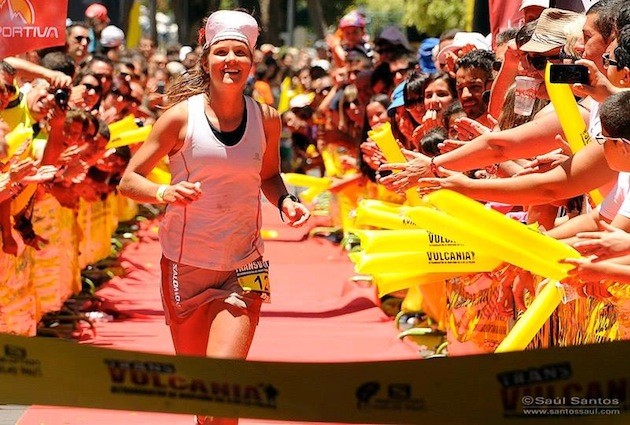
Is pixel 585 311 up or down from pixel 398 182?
down

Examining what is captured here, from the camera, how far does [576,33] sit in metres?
7.68

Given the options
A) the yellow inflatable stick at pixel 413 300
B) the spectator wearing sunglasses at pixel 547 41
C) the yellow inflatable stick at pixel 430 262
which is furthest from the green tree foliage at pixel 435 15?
the yellow inflatable stick at pixel 430 262

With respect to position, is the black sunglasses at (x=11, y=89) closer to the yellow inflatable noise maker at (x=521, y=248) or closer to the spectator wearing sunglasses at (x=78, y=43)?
the yellow inflatable noise maker at (x=521, y=248)

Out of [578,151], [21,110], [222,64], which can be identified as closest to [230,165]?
[222,64]

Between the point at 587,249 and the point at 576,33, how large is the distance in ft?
8.39

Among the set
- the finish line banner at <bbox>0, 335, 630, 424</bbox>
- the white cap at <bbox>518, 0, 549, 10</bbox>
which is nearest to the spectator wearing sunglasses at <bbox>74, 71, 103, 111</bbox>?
the white cap at <bbox>518, 0, 549, 10</bbox>

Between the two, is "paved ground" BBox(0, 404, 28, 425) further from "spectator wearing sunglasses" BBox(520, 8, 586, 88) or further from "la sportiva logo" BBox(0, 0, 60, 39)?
"spectator wearing sunglasses" BBox(520, 8, 586, 88)

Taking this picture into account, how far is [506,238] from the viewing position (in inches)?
247

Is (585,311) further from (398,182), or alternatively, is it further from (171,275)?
(171,275)

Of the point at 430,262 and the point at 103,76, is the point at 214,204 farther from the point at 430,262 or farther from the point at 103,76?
the point at 103,76

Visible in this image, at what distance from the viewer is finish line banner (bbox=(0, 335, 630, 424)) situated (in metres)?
4.41

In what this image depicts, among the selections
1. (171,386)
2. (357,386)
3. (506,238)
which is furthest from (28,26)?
(357,386)

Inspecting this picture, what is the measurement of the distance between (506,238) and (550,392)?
189 cm

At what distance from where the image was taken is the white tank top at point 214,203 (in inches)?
274
